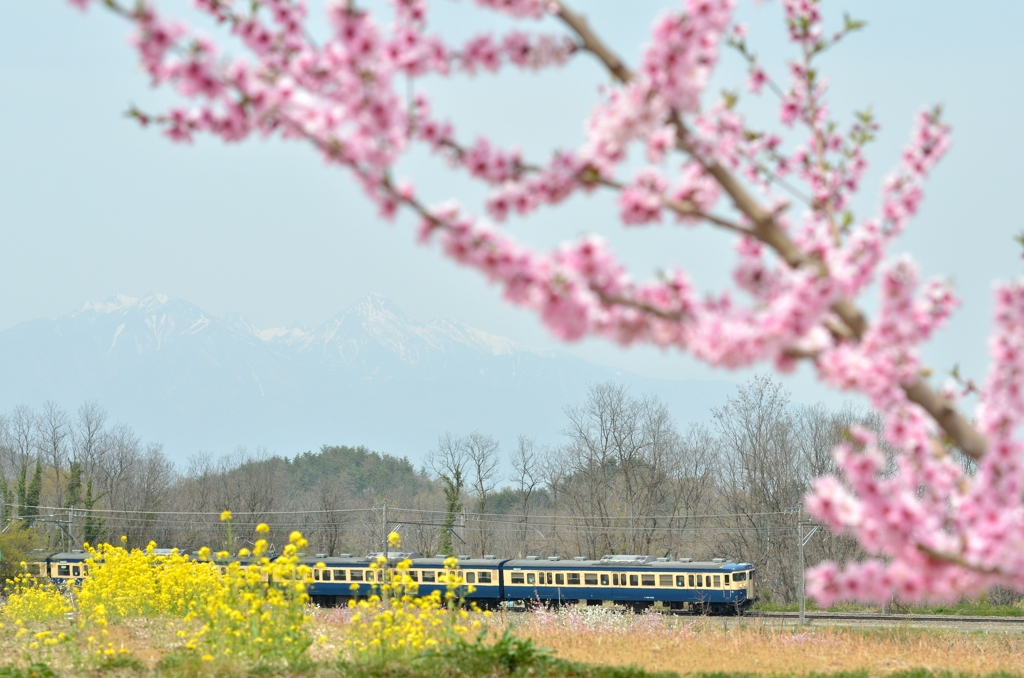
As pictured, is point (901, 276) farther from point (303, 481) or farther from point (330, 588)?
point (303, 481)

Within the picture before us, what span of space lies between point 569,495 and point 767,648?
36.0 metres

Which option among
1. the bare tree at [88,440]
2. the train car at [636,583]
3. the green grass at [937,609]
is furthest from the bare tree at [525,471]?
the bare tree at [88,440]

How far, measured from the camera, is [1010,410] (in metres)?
3.03

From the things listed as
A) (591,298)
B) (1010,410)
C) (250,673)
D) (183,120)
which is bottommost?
(250,673)

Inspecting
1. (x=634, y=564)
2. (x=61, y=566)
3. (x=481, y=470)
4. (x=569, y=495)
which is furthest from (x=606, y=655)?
(x=481, y=470)

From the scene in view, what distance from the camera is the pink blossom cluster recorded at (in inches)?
110

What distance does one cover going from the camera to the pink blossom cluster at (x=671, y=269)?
2805mm

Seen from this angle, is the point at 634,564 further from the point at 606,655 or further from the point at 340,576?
the point at 606,655

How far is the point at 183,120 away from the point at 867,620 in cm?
2880

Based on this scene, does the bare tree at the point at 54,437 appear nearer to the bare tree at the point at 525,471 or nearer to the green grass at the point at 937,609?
the bare tree at the point at 525,471

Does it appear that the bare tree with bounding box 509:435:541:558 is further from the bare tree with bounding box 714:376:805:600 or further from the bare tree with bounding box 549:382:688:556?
the bare tree with bounding box 714:376:805:600

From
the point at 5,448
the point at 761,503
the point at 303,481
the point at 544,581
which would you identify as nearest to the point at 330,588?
the point at 544,581

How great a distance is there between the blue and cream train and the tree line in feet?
9.55

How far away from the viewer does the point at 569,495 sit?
49781mm
